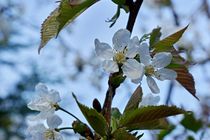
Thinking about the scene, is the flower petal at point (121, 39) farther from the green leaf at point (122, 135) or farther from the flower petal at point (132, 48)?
the green leaf at point (122, 135)

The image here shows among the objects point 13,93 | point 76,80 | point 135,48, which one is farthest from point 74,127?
point 13,93

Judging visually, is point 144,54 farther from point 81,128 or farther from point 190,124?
point 190,124

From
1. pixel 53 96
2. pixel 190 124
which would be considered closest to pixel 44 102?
pixel 53 96

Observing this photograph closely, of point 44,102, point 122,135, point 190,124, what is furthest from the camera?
point 190,124

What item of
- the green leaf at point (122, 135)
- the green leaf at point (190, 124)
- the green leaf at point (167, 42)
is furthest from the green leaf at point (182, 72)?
the green leaf at point (190, 124)

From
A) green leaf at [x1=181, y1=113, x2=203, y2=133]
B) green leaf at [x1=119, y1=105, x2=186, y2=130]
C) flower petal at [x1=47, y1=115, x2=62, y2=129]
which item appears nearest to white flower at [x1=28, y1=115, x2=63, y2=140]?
flower petal at [x1=47, y1=115, x2=62, y2=129]

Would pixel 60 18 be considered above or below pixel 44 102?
above
